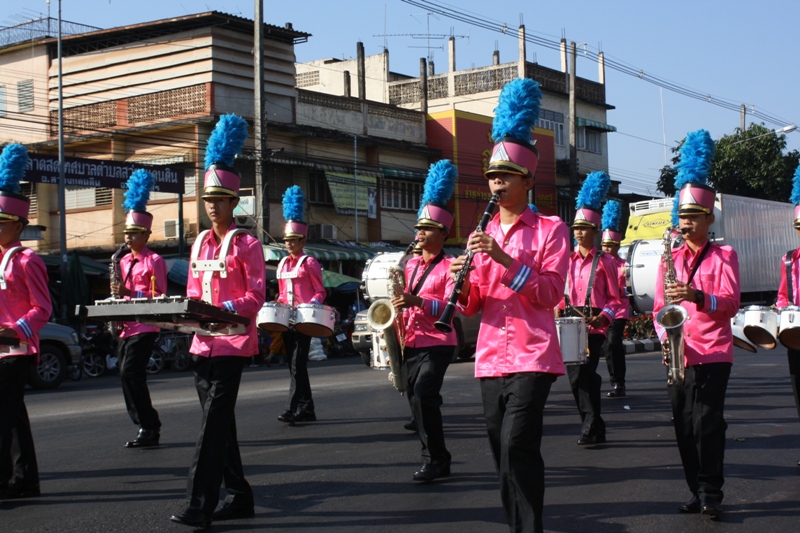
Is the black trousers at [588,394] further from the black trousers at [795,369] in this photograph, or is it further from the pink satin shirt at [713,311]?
the pink satin shirt at [713,311]

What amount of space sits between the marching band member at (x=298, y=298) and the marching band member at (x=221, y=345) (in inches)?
167

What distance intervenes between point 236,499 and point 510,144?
2995mm

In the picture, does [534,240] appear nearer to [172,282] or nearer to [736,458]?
[736,458]

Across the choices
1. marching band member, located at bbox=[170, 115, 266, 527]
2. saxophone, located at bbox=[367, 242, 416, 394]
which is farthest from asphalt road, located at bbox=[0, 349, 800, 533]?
saxophone, located at bbox=[367, 242, 416, 394]

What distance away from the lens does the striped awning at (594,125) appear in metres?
47.7

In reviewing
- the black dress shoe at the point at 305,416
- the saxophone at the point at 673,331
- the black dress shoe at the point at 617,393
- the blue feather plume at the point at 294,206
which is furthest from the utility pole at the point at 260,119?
the saxophone at the point at 673,331

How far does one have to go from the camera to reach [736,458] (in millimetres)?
8570

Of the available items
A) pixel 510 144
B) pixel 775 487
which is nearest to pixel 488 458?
pixel 775 487

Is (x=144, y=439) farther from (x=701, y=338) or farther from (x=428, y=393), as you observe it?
(x=701, y=338)

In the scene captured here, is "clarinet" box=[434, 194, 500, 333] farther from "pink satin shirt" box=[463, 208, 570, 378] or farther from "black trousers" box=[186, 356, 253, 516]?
"black trousers" box=[186, 356, 253, 516]

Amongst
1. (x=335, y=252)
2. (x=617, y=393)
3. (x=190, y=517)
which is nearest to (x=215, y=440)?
(x=190, y=517)

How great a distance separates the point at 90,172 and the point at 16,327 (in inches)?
765

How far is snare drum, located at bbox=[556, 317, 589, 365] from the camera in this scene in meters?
8.79

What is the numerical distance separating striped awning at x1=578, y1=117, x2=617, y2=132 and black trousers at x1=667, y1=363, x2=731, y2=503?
42.3m
